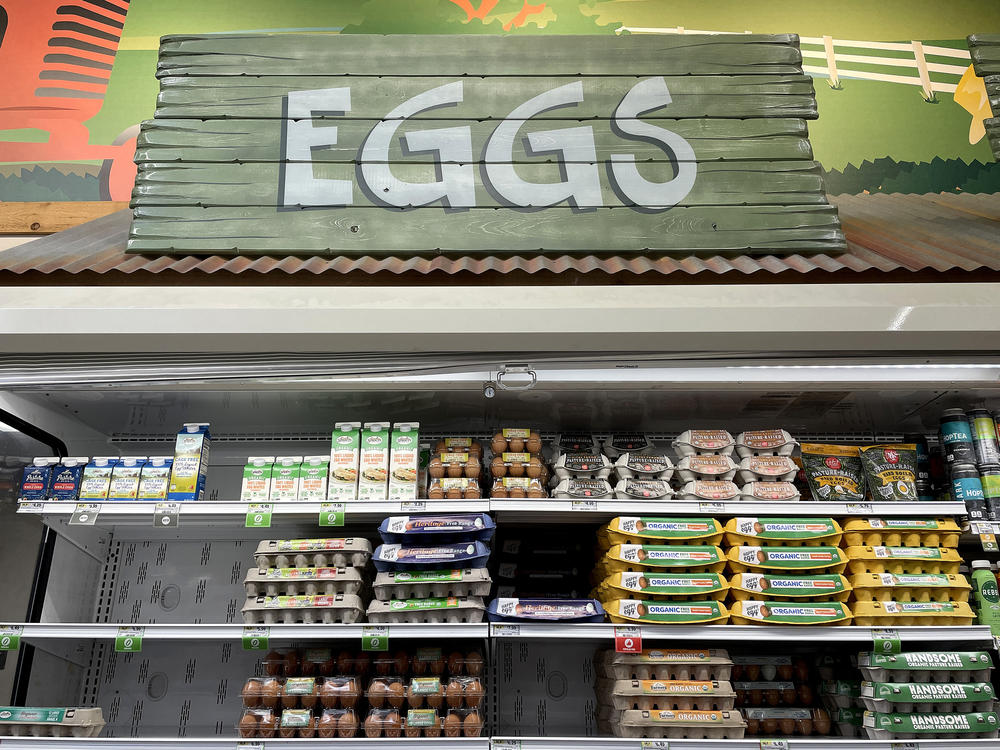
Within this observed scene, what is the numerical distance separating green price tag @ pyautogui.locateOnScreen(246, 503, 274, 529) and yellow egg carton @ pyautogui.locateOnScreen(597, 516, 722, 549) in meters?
1.43

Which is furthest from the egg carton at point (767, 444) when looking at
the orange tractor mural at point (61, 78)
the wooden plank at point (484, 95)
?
the orange tractor mural at point (61, 78)

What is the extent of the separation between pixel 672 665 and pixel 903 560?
1.07 m

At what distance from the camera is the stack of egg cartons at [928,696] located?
131 inches

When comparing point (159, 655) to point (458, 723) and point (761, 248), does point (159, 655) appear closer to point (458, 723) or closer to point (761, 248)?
point (458, 723)

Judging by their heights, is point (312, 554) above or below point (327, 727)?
above

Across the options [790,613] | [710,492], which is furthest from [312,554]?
[790,613]

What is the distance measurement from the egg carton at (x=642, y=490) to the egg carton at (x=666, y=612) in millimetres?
447

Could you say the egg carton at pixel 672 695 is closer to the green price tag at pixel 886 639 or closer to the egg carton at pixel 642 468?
the green price tag at pixel 886 639

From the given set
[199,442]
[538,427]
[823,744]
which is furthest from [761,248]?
[199,442]

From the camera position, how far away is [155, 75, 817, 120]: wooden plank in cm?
416

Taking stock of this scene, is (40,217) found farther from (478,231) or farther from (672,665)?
(672,665)

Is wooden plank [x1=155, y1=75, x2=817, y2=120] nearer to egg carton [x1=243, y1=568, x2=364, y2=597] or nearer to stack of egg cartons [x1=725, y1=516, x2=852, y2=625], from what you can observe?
stack of egg cartons [x1=725, y1=516, x2=852, y2=625]

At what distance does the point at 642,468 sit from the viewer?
12.4 feet

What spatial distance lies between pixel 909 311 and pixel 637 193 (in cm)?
130
